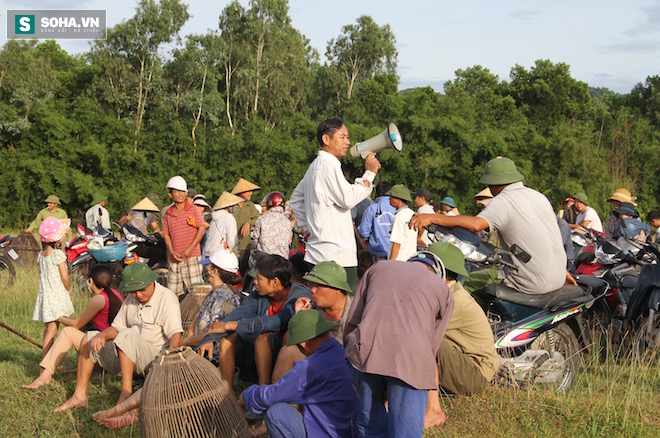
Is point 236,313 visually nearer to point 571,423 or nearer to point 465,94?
point 571,423

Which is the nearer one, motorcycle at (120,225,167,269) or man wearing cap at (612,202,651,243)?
man wearing cap at (612,202,651,243)

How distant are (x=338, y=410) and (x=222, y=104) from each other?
30.7 metres

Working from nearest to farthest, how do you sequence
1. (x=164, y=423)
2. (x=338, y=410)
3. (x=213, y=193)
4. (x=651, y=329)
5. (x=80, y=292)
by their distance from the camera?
(x=338, y=410) → (x=164, y=423) → (x=651, y=329) → (x=80, y=292) → (x=213, y=193)

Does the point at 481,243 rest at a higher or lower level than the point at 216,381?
higher

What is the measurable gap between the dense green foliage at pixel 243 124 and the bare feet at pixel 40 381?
2209 cm

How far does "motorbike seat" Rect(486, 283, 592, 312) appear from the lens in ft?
17.0

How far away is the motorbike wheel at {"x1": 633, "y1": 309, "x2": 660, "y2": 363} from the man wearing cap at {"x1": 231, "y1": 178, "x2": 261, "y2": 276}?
5.39 m

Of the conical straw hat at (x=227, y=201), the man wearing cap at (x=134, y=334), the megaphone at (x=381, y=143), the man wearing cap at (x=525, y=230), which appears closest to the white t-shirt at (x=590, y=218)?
the conical straw hat at (x=227, y=201)

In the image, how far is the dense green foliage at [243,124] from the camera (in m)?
27.4

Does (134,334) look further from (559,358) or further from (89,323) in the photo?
(559,358)

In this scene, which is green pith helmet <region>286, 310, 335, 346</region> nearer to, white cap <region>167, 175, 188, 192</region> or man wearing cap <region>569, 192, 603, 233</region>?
white cap <region>167, 175, 188, 192</region>

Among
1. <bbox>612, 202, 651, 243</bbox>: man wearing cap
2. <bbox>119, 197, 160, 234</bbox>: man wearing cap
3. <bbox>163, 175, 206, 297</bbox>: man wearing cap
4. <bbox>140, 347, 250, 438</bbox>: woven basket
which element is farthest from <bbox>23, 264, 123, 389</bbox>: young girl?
<bbox>612, 202, 651, 243</bbox>: man wearing cap

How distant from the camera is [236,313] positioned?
5.23 meters

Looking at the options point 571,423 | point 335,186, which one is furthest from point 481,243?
point 571,423
